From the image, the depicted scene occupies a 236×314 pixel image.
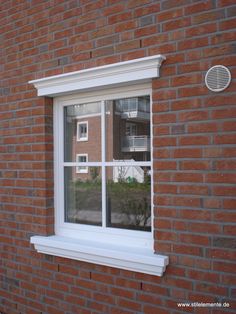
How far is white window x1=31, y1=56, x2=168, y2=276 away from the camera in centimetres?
286

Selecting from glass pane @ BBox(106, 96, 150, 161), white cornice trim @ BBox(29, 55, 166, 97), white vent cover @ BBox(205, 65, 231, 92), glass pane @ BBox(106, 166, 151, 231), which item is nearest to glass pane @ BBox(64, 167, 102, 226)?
glass pane @ BBox(106, 166, 151, 231)

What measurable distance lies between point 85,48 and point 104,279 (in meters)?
2.01

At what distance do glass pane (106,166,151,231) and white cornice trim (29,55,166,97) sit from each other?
2.45 feet

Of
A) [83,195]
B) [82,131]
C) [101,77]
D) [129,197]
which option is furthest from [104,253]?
[101,77]

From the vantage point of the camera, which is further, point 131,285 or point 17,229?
point 17,229

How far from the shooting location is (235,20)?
236cm

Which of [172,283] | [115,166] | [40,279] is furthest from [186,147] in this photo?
[40,279]

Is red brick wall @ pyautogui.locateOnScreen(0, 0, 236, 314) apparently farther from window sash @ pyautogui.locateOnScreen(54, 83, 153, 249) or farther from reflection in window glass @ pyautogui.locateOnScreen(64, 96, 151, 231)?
reflection in window glass @ pyautogui.locateOnScreen(64, 96, 151, 231)

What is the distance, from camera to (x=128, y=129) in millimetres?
3066

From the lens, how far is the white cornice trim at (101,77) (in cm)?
266

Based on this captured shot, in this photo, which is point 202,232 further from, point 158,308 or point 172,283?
point 158,308

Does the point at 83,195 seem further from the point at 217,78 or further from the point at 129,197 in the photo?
the point at 217,78

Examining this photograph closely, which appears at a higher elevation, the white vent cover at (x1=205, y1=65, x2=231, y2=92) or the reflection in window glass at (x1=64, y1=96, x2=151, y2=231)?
the white vent cover at (x1=205, y1=65, x2=231, y2=92)

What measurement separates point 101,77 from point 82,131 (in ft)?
2.15
